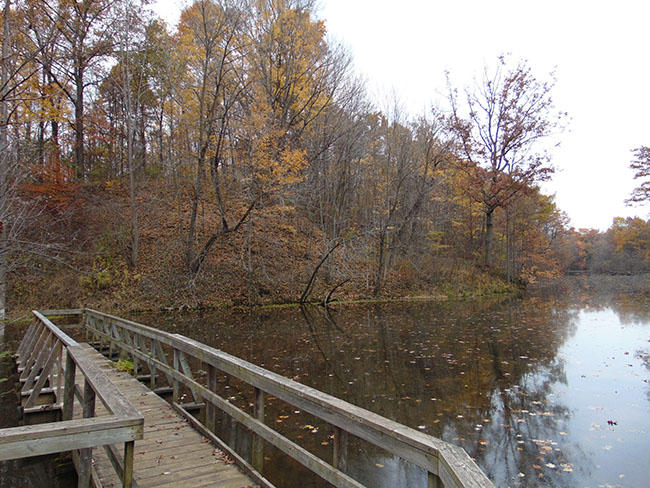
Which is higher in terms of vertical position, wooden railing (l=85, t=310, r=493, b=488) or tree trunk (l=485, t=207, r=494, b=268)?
tree trunk (l=485, t=207, r=494, b=268)

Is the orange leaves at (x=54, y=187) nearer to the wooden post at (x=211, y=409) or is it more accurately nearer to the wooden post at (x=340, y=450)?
the wooden post at (x=211, y=409)

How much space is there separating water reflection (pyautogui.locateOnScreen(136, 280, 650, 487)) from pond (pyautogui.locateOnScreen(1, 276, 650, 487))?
3 cm

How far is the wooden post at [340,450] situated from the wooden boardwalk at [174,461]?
1.06 meters

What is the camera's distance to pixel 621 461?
209 inches

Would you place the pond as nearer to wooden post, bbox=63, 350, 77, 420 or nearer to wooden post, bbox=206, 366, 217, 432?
wooden post, bbox=206, 366, 217, 432

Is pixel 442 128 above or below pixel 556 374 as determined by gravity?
above

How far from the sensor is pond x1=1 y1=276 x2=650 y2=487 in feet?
17.4

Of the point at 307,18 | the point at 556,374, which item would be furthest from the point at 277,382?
the point at 307,18

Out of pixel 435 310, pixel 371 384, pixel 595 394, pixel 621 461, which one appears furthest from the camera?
pixel 435 310

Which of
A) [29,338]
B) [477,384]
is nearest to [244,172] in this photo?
[29,338]

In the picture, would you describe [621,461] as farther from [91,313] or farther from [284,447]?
[91,313]

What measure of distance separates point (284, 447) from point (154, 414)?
2.95m

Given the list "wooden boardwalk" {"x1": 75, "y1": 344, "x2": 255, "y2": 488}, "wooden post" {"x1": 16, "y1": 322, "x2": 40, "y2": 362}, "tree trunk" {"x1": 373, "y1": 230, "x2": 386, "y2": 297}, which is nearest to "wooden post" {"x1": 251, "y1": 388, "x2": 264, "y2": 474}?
"wooden boardwalk" {"x1": 75, "y1": 344, "x2": 255, "y2": 488}

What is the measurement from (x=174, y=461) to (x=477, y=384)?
21.1 ft
